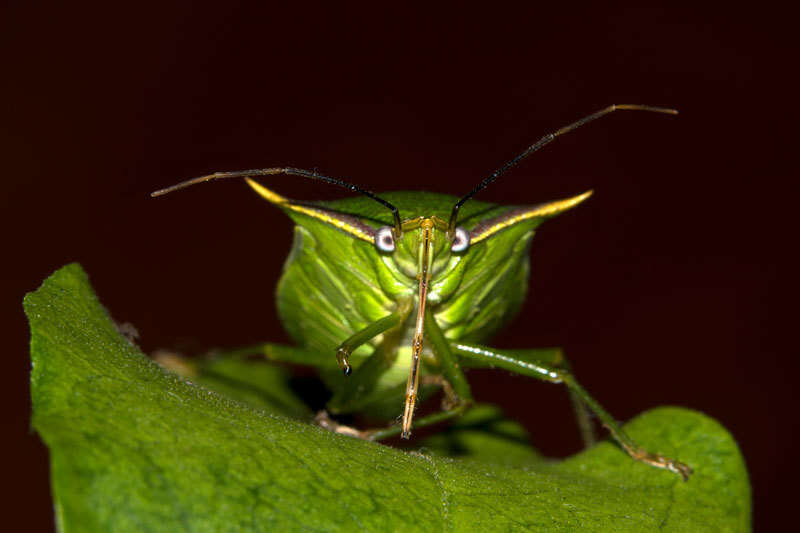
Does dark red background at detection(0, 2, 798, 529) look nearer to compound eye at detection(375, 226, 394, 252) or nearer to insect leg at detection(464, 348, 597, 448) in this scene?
insect leg at detection(464, 348, 597, 448)

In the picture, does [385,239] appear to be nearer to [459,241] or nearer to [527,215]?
[459,241]

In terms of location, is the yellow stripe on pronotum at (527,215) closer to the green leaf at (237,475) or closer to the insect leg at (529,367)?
the insect leg at (529,367)

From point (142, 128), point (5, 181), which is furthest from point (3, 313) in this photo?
point (142, 128)

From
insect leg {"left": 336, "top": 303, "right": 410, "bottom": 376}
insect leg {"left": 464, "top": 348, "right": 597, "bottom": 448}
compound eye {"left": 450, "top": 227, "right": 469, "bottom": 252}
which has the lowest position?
insect leg {"left": 464, "top": 348, "right": 597, "bottom": 448}

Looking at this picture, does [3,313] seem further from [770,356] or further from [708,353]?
[770,356]

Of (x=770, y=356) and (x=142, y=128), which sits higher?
(x=142, y=128)

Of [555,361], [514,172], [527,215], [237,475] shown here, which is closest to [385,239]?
[527,215]

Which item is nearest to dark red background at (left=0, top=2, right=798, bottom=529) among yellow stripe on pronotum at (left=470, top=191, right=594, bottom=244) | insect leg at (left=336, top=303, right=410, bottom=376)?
yellow stripe on pronotum at (left=470, top=191, right=594, bottom=244)
